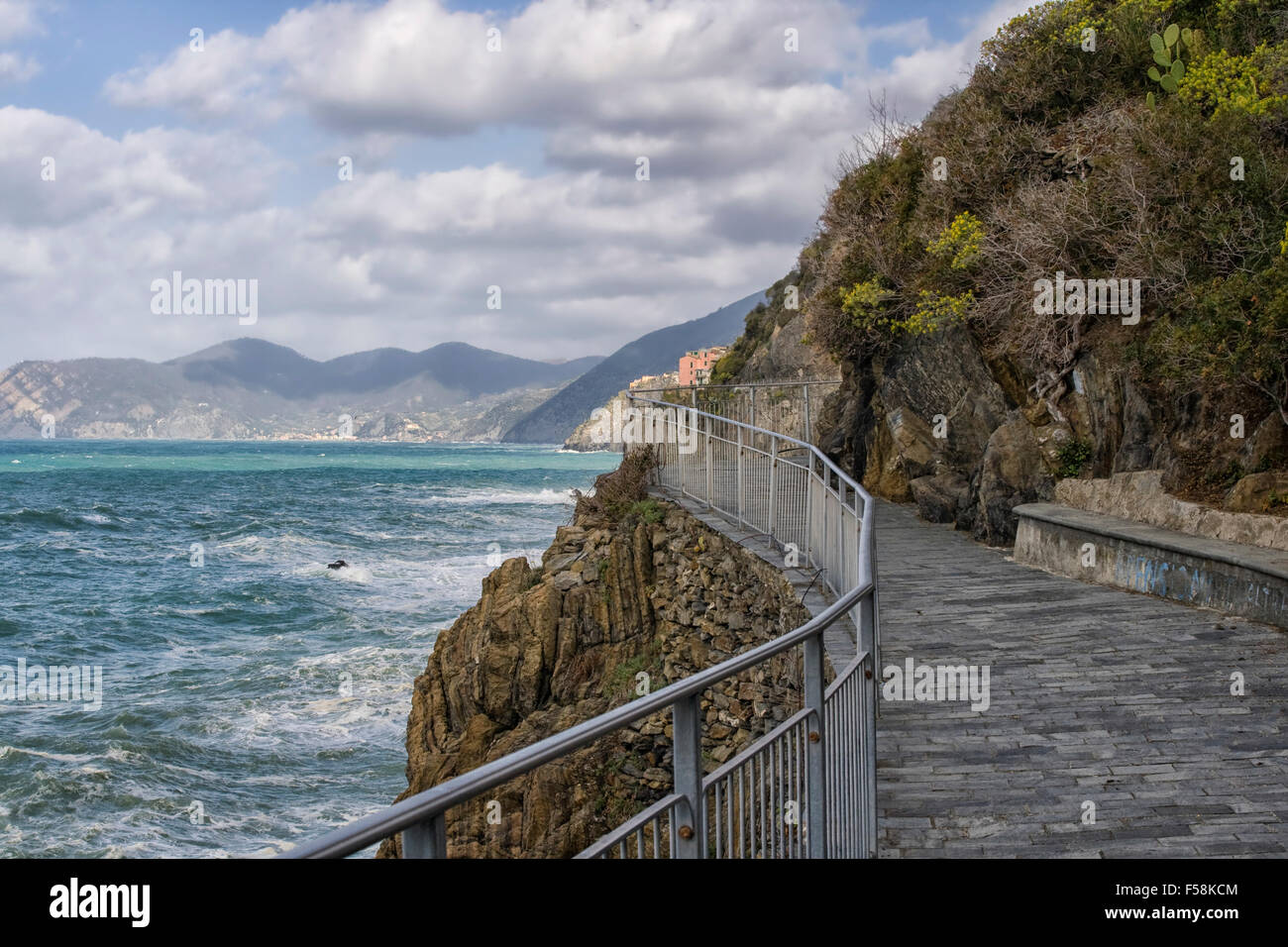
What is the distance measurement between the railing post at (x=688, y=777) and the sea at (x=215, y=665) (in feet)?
38.2

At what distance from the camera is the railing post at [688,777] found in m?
2.64

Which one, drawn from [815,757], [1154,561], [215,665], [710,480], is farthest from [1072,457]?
[215,665]

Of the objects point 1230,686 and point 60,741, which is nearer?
point 1230,686

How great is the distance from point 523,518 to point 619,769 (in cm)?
3999

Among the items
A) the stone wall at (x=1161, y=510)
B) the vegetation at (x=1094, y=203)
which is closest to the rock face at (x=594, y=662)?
the stone wall at (x=1161, y=510)

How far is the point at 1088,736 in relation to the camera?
625cm

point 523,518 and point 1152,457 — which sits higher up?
point 1152,457

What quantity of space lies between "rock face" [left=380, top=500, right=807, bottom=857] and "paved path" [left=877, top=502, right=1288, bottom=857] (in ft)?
8.09

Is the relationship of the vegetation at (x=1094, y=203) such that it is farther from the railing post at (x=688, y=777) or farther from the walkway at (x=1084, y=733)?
the railing post at (x=688, y=777)

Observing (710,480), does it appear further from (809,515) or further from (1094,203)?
(1094,203)

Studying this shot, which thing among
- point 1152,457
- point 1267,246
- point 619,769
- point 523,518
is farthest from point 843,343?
point 523,518
